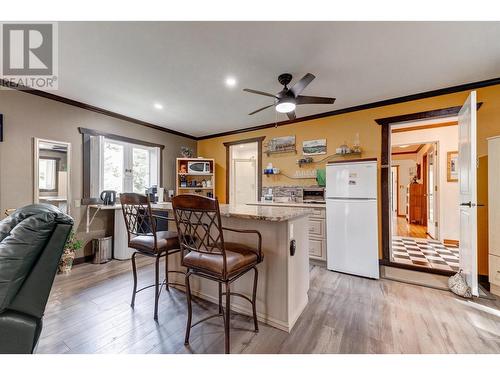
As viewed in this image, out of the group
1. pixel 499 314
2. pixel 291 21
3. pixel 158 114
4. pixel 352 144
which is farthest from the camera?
pixel 158 114

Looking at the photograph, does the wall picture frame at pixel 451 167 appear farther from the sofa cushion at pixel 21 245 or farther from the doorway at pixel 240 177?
the sofa cushion at pixel 21 245

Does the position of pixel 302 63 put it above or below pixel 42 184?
above

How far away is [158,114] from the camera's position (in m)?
3.84

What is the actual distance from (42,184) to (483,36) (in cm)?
516

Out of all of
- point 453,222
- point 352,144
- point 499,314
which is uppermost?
point 352,144

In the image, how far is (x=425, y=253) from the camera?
12.3 ft

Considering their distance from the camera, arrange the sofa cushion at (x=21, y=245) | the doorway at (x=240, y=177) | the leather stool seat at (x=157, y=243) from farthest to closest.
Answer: the doorway at (x=240, y=177), the leather stool seat at (x=157, y=243), the sofa cushion at (x=21, y=245)

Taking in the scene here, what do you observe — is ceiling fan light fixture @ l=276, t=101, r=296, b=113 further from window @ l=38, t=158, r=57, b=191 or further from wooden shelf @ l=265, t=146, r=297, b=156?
window @ l=38, t=158, r=57, b=191

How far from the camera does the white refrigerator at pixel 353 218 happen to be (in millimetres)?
2814

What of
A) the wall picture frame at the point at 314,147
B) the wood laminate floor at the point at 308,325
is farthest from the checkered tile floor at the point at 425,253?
the wall picture frame at the point at 314,147

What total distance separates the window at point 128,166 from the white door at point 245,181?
179 cm

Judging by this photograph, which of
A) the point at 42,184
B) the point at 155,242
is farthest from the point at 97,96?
the point at 155,242
